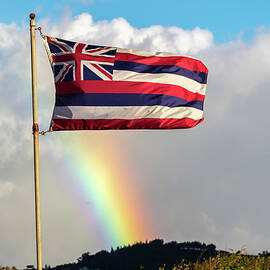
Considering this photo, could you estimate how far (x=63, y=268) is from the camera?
93.5 feet

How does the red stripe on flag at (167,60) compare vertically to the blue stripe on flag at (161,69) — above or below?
above

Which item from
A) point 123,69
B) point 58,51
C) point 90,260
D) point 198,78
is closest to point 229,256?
point 198,78

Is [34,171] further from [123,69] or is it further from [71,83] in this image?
[123,69]

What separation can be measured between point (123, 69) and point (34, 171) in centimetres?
368

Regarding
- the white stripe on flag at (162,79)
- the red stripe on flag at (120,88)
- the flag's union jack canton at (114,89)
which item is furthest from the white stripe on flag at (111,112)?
the white stripe on flag at (162,79)

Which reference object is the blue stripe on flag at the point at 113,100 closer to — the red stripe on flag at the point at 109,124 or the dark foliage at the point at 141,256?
the red stripe on flag at the point at 109,124

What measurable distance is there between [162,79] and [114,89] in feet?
4.92

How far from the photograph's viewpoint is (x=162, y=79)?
1470 centimetres

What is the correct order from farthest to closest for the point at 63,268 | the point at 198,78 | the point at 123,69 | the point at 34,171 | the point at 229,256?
the point at 63,268 → the point at 229,256 → the point at 198,78 → the point at 123,69 → the point at 34,171

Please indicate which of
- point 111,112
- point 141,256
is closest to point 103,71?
point 111,112

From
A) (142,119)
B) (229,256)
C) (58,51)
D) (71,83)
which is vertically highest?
(58,51)

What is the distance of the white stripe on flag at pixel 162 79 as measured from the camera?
1430 centimetres

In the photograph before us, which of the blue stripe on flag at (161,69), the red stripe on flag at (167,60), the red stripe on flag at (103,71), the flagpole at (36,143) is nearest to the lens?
the flagpole at (36,143)

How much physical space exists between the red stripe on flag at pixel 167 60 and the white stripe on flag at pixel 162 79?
36 centimetres
